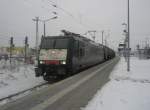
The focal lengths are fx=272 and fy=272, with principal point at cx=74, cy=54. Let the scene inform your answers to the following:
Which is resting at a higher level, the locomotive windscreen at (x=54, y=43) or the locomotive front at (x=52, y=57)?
the locomotive windscreen at (x=54, y=43)

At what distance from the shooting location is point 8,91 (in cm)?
1550

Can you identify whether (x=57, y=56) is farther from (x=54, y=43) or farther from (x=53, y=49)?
(x=54, y=43)

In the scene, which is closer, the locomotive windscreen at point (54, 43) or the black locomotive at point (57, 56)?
the black locomotive at point (57, 56)

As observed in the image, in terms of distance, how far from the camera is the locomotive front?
1825cm

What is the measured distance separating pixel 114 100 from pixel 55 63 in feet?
28.6

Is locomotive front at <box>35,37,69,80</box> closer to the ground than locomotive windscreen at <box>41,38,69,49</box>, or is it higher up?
closer to the ground

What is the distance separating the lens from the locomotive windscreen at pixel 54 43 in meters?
19.1

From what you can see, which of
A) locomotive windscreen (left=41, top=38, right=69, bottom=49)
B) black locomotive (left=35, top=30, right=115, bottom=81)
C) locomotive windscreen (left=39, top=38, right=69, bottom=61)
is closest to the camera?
black locomotive (left=35, top=30, right=115, bottom=81)

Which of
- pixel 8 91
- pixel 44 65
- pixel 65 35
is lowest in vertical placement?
pixel 8 91

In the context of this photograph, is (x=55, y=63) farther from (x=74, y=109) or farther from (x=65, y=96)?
(x=74, y=109)

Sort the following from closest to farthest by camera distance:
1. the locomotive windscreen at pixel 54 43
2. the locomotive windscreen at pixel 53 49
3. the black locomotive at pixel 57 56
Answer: the black locomotive at pixel 57 56 < the locomotive windscreen at pixel 53 49 < the locomotive windscreen at pixel 54 43

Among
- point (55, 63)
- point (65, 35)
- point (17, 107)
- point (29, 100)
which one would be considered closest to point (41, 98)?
point (29, 100)

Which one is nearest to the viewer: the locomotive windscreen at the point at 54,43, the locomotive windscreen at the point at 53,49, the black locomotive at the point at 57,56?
the black locomotive at the point at 57,56

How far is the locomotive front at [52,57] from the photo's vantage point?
59.9ft
